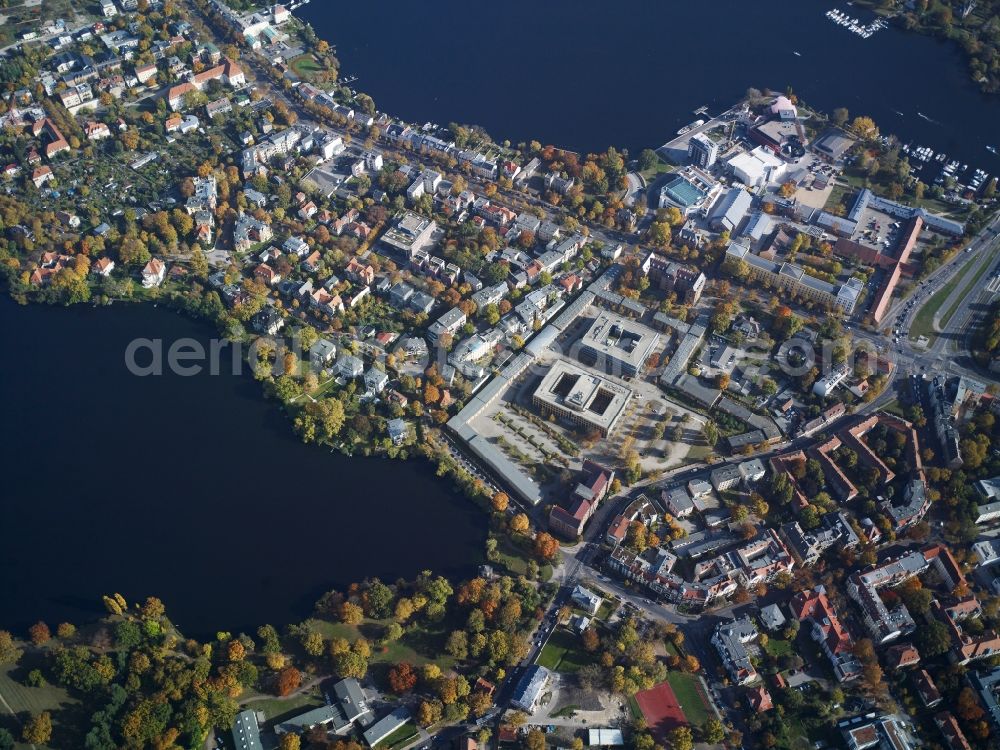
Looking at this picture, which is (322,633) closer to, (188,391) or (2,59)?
(188,391)

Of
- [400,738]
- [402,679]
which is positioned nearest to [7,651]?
[402,679]

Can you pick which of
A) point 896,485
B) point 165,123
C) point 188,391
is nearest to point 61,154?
point 165,123

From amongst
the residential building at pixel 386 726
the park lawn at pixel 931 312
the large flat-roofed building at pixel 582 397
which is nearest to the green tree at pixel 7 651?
the residential building at pixel 386 726

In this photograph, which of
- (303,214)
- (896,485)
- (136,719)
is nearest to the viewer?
(136,719)

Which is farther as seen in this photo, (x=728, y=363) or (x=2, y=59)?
(x=2, y=59)

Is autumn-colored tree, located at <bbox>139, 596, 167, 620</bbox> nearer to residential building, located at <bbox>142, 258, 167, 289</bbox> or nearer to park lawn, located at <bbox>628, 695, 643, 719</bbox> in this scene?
park lawn, located at <bbox>628, 695, 643, 719</bbox>

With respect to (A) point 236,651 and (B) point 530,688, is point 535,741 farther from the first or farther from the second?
(A) point 236,651

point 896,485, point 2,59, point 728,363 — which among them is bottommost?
point 896,485
